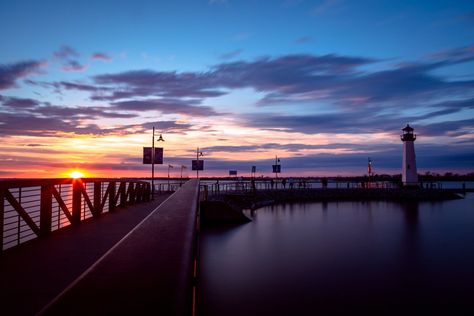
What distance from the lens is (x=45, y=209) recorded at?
23.1 feet

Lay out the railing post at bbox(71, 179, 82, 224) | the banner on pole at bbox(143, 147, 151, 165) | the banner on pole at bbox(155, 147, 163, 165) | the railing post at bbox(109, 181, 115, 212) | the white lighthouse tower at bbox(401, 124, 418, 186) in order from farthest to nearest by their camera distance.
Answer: the white lighthouse tower at bbox(401, 124, 418, 186)
the banner on pole at bbox(155, 147, 163, 165)
the banner on pole at bbox(143, 147, 151, 165)
the railing post at bbox(109, 181, 115, 212)
the railing post at bbox(71, 179, 82, 224)

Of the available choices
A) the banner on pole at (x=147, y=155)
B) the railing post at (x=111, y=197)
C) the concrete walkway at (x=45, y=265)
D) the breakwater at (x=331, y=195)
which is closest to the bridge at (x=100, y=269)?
the concrete walkway at (x=45, y=265)

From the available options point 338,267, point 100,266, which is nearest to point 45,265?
point 100,266

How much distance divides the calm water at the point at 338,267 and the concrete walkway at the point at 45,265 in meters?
6.08

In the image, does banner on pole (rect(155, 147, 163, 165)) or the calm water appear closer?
the calm water

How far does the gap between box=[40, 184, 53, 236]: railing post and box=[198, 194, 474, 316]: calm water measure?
6313 millimetres

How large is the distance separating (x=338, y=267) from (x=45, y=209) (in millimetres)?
15148

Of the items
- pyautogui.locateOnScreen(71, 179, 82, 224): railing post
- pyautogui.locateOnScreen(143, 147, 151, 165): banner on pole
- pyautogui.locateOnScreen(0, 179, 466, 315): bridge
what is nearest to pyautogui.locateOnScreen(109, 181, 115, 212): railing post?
pyautogui.locateOnScreen(0, 179, 466, 315): bridge

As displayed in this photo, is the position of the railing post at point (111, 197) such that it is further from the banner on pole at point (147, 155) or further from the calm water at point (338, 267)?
the banner on pole at point (147, 155)

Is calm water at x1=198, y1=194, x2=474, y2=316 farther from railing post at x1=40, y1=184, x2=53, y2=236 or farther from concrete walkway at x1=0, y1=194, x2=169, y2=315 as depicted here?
railing post at x1=40, y1=184, x2=53, y2=236

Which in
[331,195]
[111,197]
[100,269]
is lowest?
[331,195]

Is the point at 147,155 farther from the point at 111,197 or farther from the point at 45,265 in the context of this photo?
A: the point at 45,265

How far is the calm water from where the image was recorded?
1253cm

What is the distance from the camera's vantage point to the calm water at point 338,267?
41.1ft
